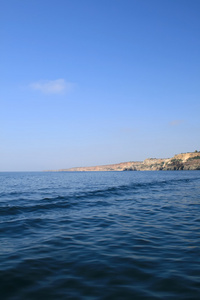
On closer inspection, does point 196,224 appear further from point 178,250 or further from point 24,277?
point 24,277

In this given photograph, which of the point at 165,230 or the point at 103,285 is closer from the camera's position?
the point at 103,285

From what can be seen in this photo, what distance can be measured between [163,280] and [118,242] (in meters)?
3.68

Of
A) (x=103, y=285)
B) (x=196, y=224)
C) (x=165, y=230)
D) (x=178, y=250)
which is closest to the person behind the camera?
(x=103, y=285)

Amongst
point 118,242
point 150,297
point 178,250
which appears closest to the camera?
point 150,297

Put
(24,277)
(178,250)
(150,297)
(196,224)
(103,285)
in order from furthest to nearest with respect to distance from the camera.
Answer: (196,224)
(178,250)
(24,277)
(103,285)
(150,297)

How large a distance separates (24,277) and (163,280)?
415 centimetres

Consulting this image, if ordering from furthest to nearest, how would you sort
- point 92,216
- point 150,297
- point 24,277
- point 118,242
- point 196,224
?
point 92,216, point 196,224, point 118,242, point 24,277, point 150,297

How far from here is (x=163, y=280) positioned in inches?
233

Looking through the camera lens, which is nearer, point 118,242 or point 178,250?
point 178,250

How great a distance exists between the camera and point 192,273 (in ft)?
20.7

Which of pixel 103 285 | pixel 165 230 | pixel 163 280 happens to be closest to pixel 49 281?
pixel 103 285

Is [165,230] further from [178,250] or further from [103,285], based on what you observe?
[103,285]

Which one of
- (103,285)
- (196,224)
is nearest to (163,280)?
(103,285)

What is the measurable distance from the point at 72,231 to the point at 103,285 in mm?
6064
